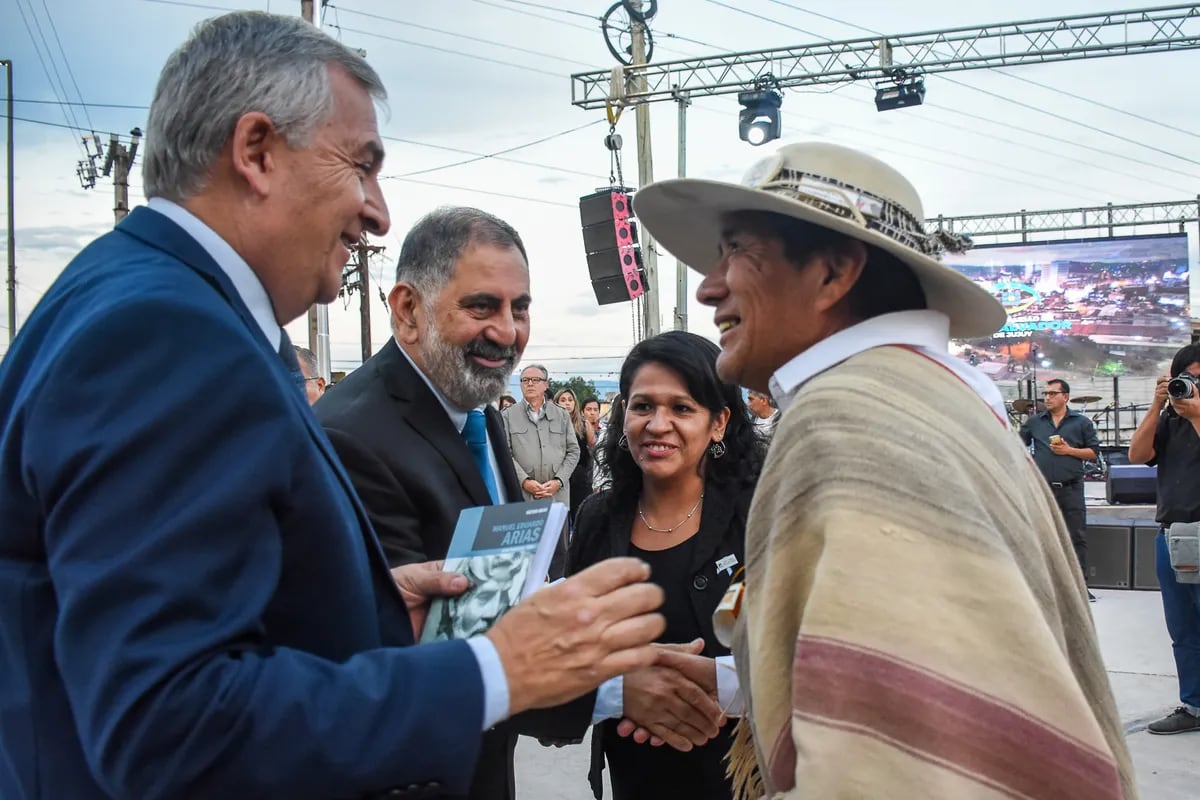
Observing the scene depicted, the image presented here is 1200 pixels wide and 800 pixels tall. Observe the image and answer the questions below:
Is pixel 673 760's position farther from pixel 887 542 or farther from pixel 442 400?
pixel 887 542

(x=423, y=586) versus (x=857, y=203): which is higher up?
(x=857, y=203)

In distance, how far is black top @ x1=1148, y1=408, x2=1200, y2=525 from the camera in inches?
199

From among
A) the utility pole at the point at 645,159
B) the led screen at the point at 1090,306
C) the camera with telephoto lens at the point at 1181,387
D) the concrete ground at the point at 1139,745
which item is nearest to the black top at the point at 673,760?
the concrete ground at the point at 1139,745

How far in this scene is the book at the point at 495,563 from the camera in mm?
1396

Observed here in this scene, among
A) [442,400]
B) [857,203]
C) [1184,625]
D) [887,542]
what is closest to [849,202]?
[857,203]

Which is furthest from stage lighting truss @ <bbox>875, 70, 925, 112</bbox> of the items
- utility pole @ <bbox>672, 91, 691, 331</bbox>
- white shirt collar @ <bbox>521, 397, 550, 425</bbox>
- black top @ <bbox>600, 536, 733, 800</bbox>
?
black top @ <bbox>600, 536, 733, 800</bbox>

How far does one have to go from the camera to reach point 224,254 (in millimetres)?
1210

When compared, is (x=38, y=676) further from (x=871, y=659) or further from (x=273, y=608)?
(x=871, y=659)

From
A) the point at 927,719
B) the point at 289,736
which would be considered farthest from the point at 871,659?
the point at 289,736

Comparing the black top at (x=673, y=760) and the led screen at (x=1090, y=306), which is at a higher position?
the led screen at (x=1090, y=306)

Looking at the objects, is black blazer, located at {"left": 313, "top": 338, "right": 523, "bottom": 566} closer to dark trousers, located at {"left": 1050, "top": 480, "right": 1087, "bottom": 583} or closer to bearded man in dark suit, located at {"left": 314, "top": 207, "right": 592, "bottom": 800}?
bearded man in dark suit, located at {"left": 314, "top": 207, "right": 592, "bottom": 800}

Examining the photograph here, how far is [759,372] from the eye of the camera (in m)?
1.72

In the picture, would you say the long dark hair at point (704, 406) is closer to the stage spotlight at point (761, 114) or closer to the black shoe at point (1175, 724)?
the black shoe at point (1175, 724)

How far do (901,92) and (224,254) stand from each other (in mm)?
14426
